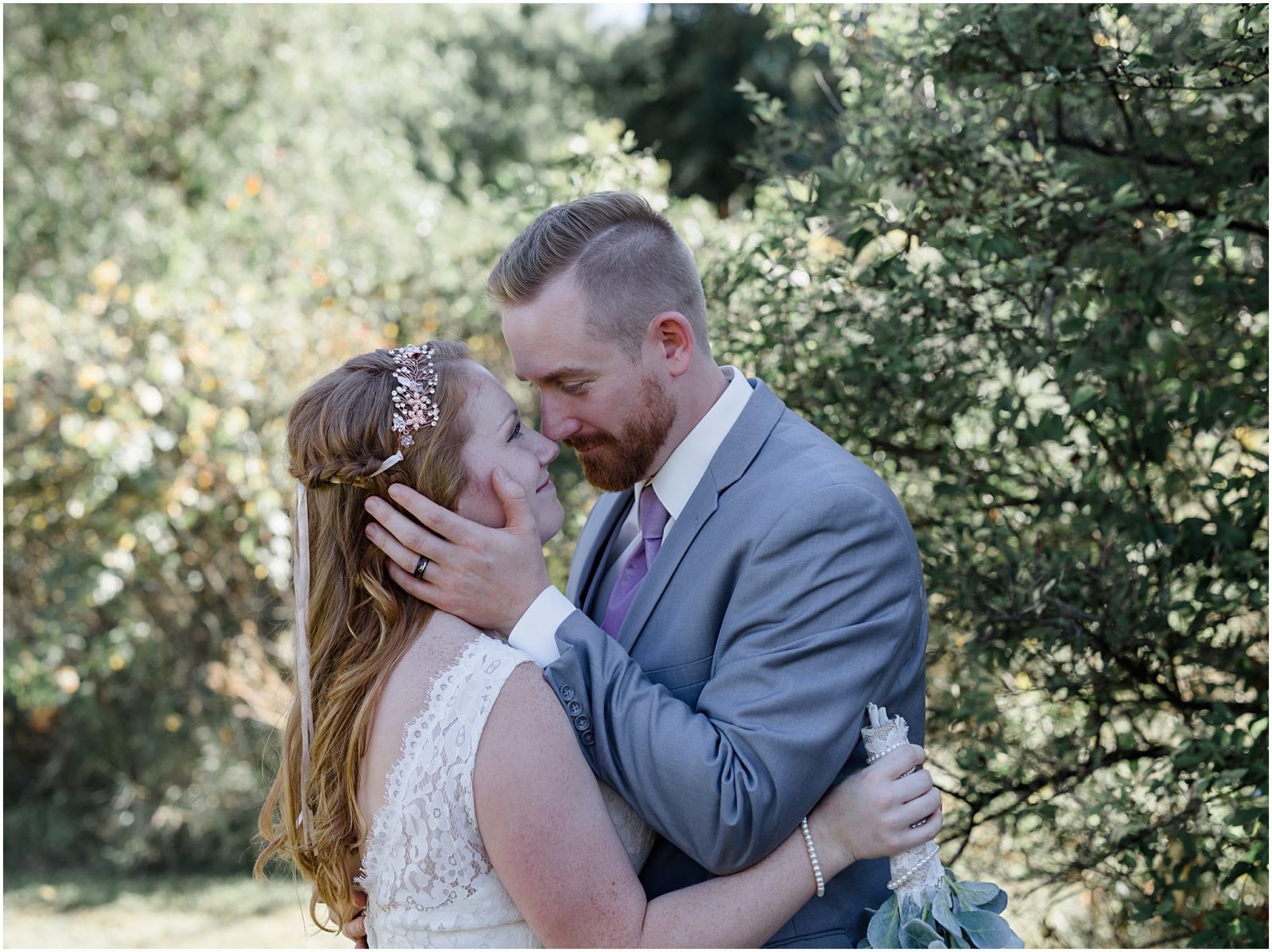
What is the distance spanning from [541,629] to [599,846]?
1.44 feet

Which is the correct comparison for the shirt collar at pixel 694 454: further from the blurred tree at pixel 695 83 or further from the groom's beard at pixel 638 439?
the blurred tree at pixel 695 83

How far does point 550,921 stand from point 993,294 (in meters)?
2.49

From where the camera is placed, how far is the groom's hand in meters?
2.32

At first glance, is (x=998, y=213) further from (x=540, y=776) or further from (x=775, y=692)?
(x=540, y=776)

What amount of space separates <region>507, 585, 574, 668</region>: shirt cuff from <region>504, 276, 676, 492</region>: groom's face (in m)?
0.46

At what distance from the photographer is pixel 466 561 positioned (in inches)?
91.4

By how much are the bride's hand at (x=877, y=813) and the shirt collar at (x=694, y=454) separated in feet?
2.30

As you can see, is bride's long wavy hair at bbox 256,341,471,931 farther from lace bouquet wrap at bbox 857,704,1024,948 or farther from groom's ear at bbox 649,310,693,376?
lace bouquet wrap at bbox 857,704,1024,948

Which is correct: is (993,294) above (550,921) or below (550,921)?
above

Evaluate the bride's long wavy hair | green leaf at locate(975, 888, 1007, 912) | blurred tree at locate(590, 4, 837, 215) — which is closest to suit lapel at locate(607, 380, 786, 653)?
the bride's long wavy hair

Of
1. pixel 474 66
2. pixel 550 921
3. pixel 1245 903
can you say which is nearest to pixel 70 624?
pixel 550 921

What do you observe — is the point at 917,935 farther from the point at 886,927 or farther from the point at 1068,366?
the point at 1068,366

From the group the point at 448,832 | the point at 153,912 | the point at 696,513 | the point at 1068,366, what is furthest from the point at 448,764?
the point at 153,912

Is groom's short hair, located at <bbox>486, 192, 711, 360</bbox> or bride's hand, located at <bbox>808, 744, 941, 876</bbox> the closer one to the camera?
bride's hand, located at <bbox>808, 744, 941, 876</bbox>
